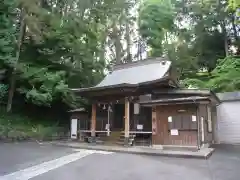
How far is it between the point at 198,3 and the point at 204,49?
4355 millimetres

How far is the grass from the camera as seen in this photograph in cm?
1328

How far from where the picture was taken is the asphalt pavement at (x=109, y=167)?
6.42 m

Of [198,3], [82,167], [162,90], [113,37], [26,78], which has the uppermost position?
[198,3]

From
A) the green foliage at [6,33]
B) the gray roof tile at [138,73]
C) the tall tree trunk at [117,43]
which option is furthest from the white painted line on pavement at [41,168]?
the tall tree trunk at [117,43]

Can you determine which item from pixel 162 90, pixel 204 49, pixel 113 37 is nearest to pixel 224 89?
pixel 162 90

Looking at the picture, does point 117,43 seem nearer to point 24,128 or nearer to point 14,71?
point 14,71

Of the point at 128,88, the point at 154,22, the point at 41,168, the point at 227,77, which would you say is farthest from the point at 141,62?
the point at 41,168

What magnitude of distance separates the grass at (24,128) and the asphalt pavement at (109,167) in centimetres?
384

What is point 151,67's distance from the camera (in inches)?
626

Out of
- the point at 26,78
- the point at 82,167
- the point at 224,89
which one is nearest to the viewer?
the point at 82,167

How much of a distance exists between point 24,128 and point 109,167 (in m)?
8.65

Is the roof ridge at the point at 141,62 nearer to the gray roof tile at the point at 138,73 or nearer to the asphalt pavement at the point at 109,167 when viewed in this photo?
the gray roof tile at the point at 138,73

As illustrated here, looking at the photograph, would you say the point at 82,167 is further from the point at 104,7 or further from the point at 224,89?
the point at 104,7

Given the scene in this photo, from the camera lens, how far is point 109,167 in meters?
7.45
